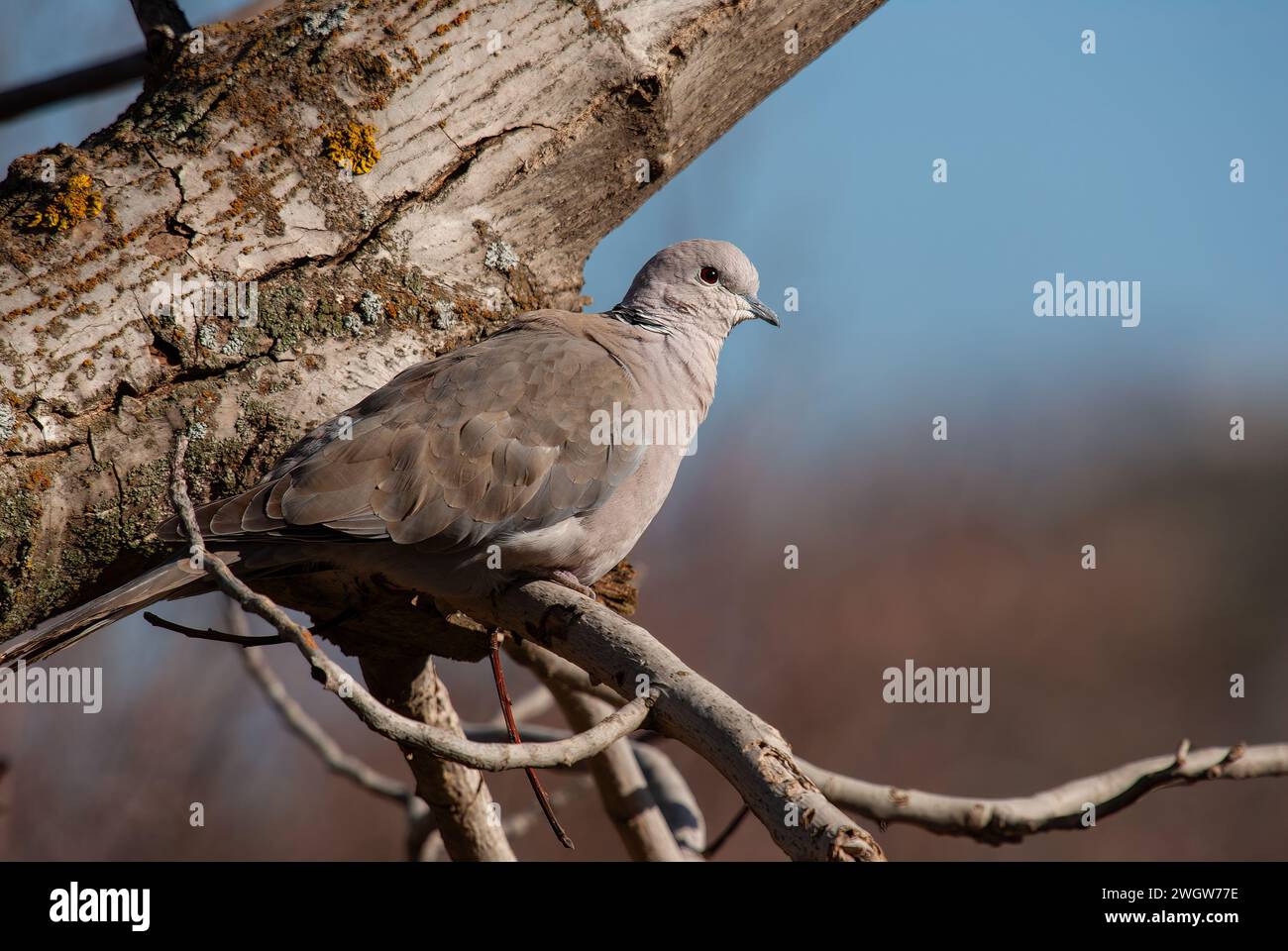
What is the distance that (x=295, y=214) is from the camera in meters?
3.00

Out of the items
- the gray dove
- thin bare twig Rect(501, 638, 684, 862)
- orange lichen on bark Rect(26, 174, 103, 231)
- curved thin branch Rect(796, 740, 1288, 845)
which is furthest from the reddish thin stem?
orange lichen on bark Rect(26, 174, 103, 231)

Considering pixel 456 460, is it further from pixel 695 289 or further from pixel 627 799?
pixel 627 799

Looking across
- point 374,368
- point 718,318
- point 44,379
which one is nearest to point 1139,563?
point 718,318

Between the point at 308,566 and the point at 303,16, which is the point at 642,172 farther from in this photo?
the point at 308,566

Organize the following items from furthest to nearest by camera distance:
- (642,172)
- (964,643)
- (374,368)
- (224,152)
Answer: (964,643), (642,172), (374,368), (224,152)

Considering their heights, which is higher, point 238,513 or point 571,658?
point 238,513

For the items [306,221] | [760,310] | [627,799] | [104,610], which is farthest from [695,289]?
[104,610]

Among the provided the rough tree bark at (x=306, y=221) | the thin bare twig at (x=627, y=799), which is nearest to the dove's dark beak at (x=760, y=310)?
the rough tree bark at (x=306, y=221)

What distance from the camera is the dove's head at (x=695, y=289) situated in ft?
12.3

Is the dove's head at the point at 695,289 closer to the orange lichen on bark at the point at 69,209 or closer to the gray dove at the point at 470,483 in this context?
the gray dove at the point at 470,483

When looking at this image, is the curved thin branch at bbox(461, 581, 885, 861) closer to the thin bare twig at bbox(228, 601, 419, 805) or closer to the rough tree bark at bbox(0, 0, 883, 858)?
the rough tree bark at bbox(0, 0, 883, 858)

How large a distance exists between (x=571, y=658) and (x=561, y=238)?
153cm

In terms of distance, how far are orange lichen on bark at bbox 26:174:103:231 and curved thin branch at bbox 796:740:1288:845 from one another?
7.51 feet

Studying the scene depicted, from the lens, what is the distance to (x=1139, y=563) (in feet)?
27.5
